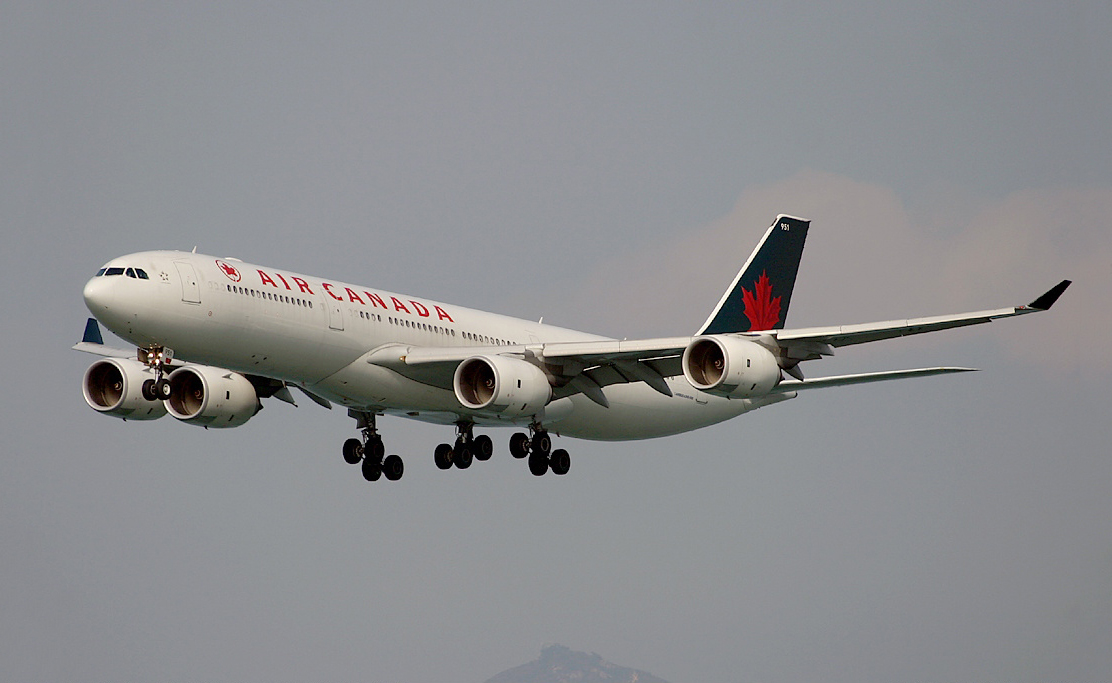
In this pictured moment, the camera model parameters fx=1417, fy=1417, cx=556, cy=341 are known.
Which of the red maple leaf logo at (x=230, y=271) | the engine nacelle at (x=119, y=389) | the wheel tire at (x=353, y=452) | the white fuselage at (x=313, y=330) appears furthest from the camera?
the wheel tire at (x=353, y=452)

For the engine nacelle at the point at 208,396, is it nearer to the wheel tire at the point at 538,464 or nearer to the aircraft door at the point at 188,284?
the aircraft door at the point at 188,284

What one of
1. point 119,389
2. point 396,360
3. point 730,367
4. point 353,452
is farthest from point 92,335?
point 730,367

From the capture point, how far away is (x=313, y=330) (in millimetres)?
38812

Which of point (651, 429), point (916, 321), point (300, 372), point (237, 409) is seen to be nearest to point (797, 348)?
point (916, 321)

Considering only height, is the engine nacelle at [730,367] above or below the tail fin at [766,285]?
below

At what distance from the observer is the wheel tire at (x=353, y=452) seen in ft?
154

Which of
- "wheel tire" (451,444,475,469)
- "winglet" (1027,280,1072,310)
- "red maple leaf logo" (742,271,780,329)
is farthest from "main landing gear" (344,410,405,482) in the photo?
"winglet" (1027,280,1072,310)

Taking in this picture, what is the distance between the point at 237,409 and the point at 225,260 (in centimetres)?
677

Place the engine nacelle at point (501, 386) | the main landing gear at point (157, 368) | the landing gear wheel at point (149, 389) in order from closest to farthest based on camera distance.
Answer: the main landing gear at point (157, 368) → the landing gear wheel at point (149, 389) → the engine nacelle at point (501, 386)

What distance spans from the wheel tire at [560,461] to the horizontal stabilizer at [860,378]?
23.0 ft

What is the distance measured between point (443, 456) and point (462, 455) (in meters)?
0.70

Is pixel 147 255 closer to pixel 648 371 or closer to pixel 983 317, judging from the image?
pixel 648 371

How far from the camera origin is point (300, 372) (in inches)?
1553

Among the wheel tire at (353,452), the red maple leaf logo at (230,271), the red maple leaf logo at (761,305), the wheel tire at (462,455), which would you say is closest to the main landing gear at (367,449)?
the wheel tire at (353,452)
